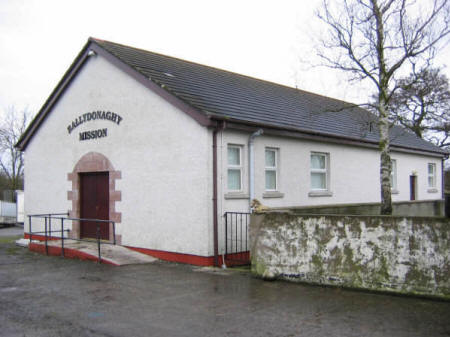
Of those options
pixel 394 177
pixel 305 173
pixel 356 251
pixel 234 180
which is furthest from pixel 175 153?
pixel 394 177

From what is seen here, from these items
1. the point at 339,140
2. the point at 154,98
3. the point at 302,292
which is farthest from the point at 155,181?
the point at 339,140

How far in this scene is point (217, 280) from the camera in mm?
9836

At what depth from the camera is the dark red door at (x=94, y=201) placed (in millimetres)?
14617

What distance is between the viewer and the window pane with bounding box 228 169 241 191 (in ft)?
40.8

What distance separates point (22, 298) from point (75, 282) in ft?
4.86

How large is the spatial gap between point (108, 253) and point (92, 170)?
320 cm

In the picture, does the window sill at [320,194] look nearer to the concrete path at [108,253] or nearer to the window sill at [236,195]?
the window sill at [236,195]

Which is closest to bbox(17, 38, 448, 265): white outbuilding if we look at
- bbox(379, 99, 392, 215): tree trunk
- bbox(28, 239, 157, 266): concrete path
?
bbox(28, 239, 157, 266): concrete path

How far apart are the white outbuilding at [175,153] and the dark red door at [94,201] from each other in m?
0.05

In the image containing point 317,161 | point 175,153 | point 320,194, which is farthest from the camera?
point 317,161

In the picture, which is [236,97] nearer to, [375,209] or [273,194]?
[273,194]

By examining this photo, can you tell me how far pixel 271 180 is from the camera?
13.9 metres

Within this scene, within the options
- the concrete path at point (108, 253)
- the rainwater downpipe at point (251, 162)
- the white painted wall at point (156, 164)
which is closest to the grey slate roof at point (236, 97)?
the rainwater downpipe at point (251, 162)

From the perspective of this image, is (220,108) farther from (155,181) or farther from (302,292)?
(302,292)
